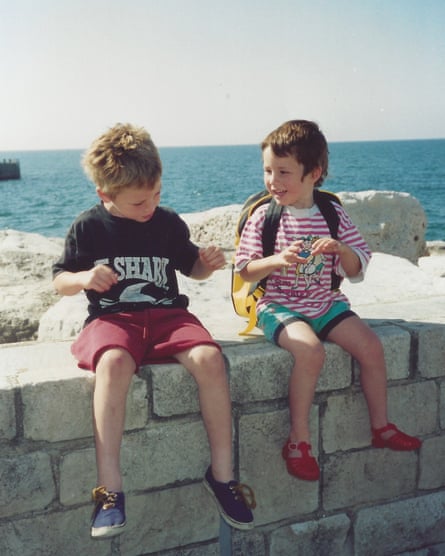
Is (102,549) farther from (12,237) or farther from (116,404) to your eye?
(12,237)

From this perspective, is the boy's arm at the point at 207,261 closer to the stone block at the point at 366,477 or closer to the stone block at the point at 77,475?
the stone block at the point at 77,475

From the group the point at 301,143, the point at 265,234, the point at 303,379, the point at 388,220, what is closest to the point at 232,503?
the point at 303,379

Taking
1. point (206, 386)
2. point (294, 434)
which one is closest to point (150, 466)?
point (206, 386)

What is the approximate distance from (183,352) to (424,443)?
4.78ft

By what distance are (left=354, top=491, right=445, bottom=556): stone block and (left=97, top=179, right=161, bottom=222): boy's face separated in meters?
1.80

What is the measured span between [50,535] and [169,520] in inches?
19.7

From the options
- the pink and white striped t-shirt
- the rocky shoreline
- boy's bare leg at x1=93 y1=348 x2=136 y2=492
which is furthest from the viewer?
the rocky shoreline

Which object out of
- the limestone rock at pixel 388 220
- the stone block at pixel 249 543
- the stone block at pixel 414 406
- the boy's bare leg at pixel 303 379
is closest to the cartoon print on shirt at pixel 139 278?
the boy's bare leg at pixel 303 379

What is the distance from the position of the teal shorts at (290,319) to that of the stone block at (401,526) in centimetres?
97

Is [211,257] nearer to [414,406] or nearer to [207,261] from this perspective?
[207,261]

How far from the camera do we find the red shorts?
2.70 metres

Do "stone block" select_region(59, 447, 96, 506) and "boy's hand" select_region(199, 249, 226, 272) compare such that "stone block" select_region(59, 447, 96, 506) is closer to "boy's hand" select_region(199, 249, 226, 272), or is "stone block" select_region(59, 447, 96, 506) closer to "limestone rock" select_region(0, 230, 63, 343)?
"boy's hand" select_region(199, 249, 226, 272)

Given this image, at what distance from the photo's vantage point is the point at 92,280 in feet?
8.86

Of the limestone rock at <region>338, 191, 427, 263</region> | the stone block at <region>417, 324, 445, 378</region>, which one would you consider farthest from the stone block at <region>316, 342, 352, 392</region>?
the limestone rock at <region>338, 191, 427, 263</region>
